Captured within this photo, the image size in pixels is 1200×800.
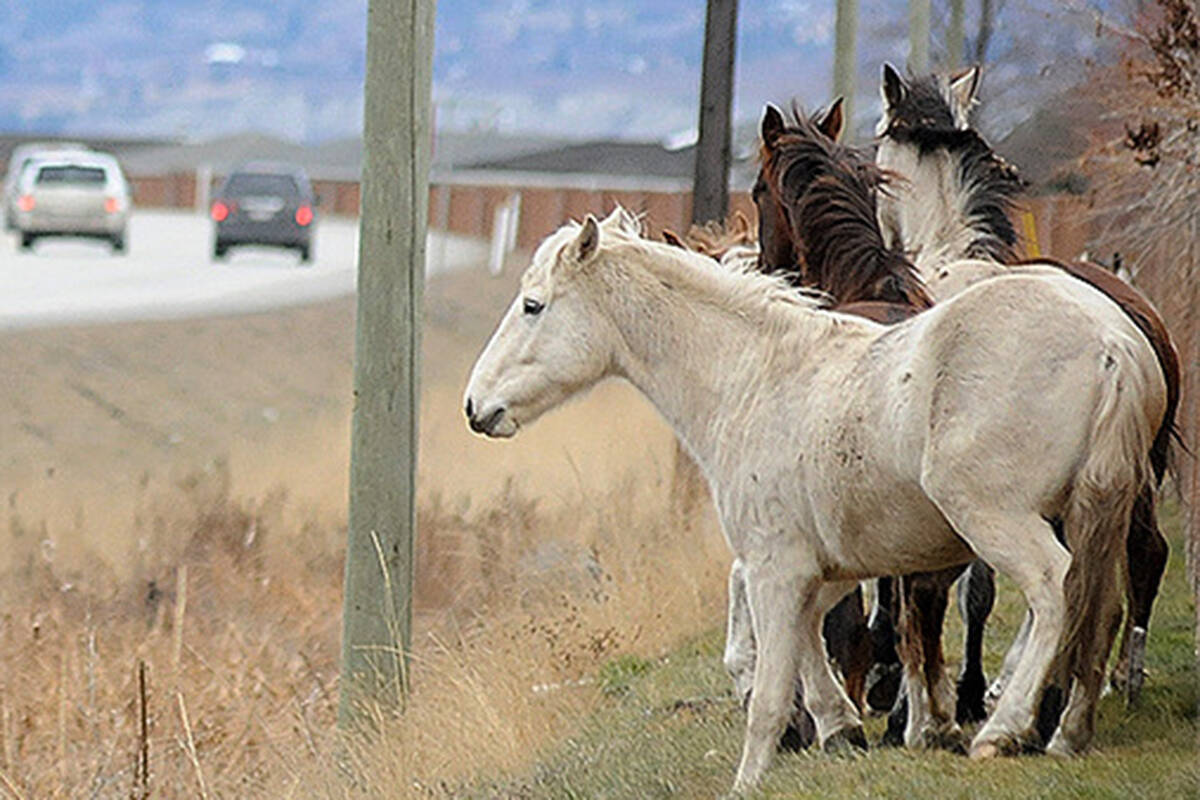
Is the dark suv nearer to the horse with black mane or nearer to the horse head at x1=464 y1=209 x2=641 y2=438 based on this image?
the horse with black mane

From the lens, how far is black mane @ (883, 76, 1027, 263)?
37.6 ft

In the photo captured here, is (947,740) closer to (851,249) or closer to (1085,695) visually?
(1085,695)

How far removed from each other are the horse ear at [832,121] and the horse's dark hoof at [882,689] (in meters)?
2.46

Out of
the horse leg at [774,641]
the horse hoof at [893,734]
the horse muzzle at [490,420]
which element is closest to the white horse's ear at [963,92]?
the horse hoof at [893,734]

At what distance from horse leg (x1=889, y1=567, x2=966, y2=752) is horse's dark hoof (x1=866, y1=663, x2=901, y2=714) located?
4.16ft

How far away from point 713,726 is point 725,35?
709cm

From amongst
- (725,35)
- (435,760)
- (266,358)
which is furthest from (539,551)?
(266,358)

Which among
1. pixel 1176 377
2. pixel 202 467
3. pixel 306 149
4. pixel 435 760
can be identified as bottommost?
pixel 306 149

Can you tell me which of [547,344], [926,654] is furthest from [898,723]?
[547,344]

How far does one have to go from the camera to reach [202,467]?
23.7 meters

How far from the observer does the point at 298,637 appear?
15609mm

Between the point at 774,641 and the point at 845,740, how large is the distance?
663 millimetres

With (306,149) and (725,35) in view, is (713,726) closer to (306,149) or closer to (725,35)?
(725,35)

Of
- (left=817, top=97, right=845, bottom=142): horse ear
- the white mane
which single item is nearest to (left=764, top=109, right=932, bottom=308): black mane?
(left=817, top=97, right=845, bottom=142): horse ear
